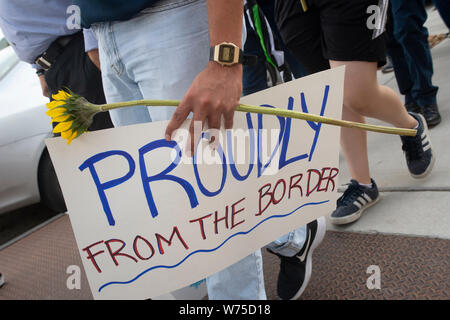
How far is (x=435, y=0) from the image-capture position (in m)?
2.94

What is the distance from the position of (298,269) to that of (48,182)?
7.39ft

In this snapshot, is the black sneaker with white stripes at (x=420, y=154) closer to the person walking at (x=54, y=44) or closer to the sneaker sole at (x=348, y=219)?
the sneaker sole at (x=348, y=219)

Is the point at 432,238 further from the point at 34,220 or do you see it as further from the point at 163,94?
the point at 34,220

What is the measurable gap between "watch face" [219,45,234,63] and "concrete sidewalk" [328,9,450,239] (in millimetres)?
1114

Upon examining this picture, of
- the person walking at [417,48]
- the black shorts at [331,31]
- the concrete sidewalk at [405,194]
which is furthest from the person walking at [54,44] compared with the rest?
the person walking at [417,48]

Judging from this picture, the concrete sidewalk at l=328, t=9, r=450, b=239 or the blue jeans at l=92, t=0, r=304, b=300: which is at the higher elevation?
the blue jeans at l=92, t=0, r=304, b=300

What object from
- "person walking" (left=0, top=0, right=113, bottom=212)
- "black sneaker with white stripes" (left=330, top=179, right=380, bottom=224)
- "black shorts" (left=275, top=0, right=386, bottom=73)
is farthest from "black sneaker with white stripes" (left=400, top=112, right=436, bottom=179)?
"person walking" (left=0, top=0, right=113, bottom=212)

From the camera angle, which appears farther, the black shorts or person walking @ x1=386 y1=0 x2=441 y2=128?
person walking @ x1=386 y1=0 x2=441 y2=128

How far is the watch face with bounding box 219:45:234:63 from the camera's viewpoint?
89 cm

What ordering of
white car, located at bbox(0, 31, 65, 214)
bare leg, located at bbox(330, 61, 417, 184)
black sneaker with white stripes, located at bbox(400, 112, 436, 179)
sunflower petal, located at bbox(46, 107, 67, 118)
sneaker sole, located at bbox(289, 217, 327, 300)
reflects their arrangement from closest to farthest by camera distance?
sunflower petal, located at bbox(46, 107, 67, 118) < sneaker sole, located at bbox(289, 217, 327, 300) < bare leg, located at bbox(330, 61, 417, 184) < black sneaker with white stripes, located at bbox(400, 112, 436, 179) < white car, located at bbox(0, 31, 65, 214)

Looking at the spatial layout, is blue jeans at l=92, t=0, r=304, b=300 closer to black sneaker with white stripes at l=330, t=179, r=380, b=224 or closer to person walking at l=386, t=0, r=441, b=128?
black sneaker with white stripes at l=330, t=179, r=380, b=224

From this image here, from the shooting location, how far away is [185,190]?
3.28 ft

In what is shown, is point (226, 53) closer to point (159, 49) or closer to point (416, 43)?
point (159, 49)
